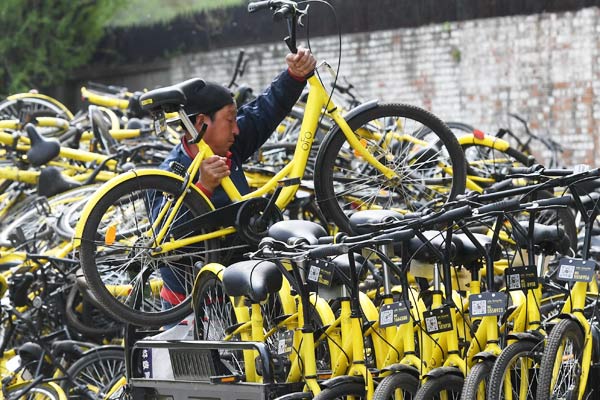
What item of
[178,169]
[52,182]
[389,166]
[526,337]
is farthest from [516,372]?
[52,182]

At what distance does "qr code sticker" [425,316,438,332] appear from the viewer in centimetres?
545

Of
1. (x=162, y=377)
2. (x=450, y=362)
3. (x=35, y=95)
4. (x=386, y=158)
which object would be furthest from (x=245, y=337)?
(x=35, y=95)

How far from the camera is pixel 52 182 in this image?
9.23 meters

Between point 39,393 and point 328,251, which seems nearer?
point 328,251

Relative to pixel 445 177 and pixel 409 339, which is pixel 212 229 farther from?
pixel 445 177

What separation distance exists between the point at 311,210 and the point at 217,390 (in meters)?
2.75

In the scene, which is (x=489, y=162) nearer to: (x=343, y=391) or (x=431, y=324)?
(x=431, y=324)

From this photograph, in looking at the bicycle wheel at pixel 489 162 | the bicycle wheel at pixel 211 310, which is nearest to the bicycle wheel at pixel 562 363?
the bicycle wheel at pixel 211 310

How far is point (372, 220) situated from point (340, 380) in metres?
0.95

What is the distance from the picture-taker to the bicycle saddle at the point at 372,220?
562 centimetres

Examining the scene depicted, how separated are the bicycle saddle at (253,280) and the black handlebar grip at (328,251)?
31 cm

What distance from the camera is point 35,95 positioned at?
492 inches

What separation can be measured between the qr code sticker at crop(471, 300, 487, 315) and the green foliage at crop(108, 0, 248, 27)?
1317 centimetres

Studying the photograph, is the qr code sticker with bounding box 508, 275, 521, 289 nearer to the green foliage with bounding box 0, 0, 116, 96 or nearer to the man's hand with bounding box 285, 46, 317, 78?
the man's hand with bounding box 285, 46, 317, 78
